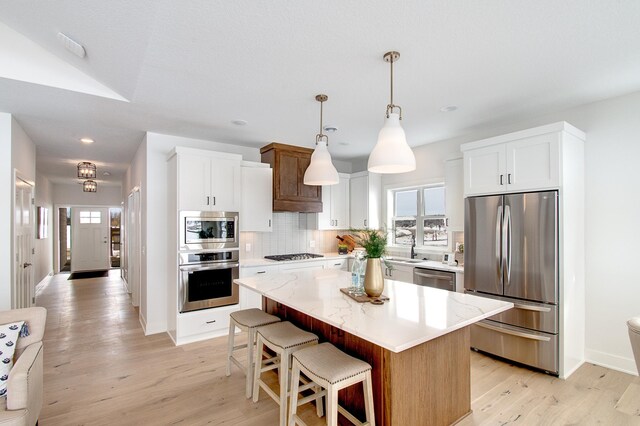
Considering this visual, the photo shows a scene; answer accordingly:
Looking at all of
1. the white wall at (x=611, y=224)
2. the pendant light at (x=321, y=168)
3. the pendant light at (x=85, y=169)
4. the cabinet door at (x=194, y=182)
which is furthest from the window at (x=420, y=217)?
the pendant light at (x=85, y=169)

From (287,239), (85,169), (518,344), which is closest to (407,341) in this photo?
(518,344)

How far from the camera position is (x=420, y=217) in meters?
5.12

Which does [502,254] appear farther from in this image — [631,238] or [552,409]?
[552,409]

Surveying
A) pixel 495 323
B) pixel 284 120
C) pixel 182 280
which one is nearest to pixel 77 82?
pixel 284 120

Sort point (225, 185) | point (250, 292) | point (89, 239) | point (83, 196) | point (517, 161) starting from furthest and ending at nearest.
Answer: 1. point (89, 239)
2. point (83, 196)
3. point (250, 292)
4. point (225, 185)
5. point (517, 161)

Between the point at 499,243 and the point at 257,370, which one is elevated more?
the point at 499,243

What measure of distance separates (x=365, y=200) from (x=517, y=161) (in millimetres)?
2610

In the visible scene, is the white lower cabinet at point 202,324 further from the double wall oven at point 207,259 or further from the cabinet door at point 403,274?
the cabinet door at point 403,274

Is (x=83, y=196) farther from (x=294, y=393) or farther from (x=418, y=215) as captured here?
(x=294, y=393)

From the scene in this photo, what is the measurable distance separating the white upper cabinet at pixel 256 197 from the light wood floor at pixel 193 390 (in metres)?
1.63

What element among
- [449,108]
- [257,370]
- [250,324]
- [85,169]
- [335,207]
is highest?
[449,108]

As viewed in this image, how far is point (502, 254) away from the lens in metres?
3.31

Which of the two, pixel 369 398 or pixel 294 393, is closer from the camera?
pixel 369 398

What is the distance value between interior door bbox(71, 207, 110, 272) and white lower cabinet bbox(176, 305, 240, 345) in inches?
313
